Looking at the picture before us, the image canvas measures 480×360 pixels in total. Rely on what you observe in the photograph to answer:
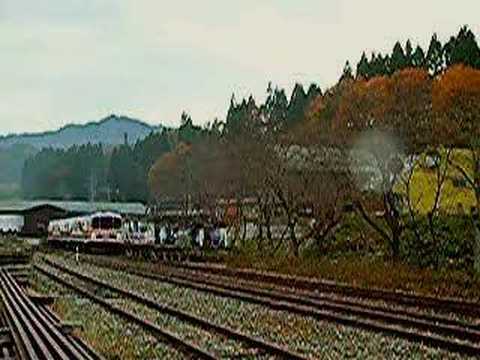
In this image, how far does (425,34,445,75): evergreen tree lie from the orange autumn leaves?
45.4m

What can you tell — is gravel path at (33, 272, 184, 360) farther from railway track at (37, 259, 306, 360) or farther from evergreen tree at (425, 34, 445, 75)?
evergreen tree at (425, 34, 445, 75)

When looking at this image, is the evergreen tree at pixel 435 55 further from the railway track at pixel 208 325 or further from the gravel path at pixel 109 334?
the gravel path at pixel 109 334

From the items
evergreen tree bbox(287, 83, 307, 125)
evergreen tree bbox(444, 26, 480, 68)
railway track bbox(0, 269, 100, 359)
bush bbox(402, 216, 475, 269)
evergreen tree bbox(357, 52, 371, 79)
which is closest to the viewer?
railway track bbox(0, 269, 100, 359)

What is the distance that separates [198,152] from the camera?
9388 cm

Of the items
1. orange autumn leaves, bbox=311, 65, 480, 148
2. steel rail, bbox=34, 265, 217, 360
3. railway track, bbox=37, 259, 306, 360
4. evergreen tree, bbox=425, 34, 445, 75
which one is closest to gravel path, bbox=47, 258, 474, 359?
railway track, bbox=37, 259, 306, 360

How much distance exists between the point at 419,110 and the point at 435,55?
5384cm

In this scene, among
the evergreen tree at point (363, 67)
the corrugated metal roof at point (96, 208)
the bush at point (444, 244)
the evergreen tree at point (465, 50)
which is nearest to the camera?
the bush at point (444, 244)

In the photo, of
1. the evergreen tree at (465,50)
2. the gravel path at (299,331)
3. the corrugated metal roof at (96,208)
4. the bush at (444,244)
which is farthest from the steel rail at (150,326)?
the corrugated metal roof at (96,208)

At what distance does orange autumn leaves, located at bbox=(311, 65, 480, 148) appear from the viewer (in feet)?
115

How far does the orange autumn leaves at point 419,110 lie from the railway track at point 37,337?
753 inches

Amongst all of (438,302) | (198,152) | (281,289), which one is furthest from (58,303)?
(198,152)

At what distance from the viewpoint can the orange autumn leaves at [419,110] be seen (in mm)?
34969

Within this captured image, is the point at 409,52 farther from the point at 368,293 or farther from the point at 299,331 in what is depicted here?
the point at 299,331

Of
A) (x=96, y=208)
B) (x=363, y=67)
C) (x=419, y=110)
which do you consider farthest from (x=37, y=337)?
(x=96, y=208)
